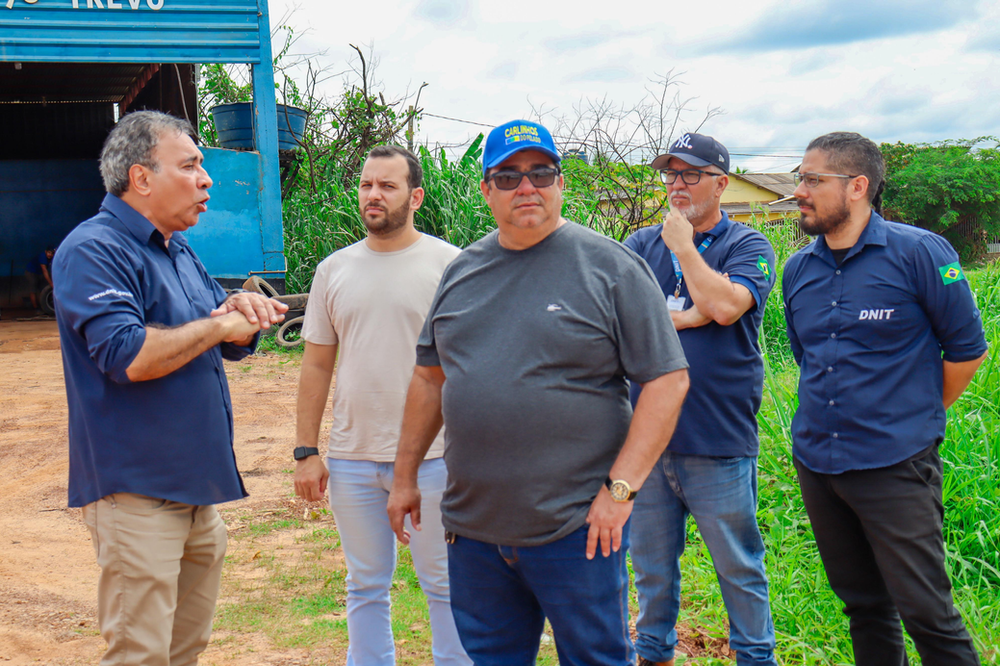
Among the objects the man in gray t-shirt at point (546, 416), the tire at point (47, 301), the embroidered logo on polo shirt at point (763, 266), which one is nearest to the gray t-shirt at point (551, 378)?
the man in gray t-shirt at point (546, 416)

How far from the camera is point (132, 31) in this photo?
11.1m

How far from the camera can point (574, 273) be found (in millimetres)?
2129

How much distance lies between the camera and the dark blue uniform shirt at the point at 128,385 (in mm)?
2258

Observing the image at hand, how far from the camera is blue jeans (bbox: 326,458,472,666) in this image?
9.41 ft

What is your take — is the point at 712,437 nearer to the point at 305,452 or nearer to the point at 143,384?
the point at 305,452

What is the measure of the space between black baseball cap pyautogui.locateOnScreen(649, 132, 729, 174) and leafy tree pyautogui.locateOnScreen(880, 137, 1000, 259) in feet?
106

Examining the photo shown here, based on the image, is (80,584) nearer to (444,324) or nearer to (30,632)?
(30,632)

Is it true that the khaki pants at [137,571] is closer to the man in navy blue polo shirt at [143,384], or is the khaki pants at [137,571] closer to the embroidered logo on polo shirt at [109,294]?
the man in navy blue polo shirt at [143,384]

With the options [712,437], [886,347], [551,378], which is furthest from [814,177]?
[551,378]

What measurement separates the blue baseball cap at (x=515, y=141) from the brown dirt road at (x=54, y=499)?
2.42m

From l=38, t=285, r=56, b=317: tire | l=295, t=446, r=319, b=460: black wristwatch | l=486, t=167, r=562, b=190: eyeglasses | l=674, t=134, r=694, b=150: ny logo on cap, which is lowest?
l=38, t=285, r=56, b=317: tire

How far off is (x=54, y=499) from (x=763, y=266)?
4.99m

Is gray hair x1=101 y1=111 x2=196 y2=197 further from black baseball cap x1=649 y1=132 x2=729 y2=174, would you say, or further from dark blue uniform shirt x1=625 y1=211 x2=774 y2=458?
black baseball cap x1=649 y1=132 x2=729 y2=174

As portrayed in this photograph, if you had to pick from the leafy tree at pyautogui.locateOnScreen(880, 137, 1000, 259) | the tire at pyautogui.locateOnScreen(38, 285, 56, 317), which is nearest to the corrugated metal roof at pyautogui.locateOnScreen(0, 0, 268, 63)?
the tire at pyautogui.locateOnScreen(38, 285, 56, 317)
